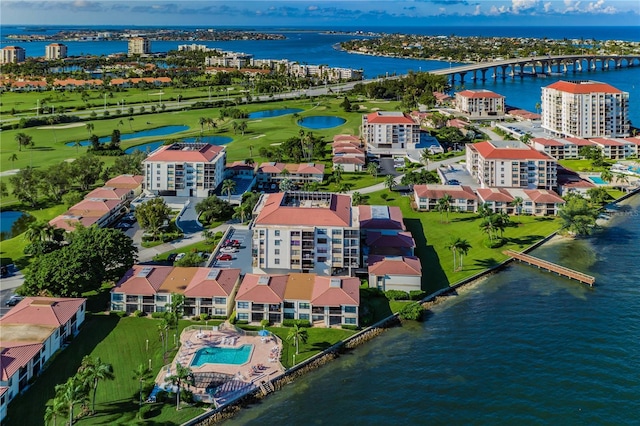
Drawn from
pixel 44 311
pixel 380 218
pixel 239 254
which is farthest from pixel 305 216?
pixel 44 311

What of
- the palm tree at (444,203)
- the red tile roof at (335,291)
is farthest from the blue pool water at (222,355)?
the palm tree at (444,203)

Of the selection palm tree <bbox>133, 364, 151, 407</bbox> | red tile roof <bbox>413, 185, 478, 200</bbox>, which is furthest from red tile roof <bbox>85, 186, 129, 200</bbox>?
red tile roof <bbox>413, 185, 478, 200</bbox>

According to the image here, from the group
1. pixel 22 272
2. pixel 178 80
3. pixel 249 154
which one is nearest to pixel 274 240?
pixel 22 272

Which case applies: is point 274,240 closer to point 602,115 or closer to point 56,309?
point 56,309

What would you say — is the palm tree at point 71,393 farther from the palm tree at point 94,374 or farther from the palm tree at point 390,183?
the palm tree at point 390,183

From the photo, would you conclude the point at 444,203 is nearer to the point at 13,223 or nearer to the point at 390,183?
the point at 390,183

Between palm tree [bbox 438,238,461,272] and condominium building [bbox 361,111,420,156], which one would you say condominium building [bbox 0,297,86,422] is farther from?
condominium building [bbox 361,111,420,156]
